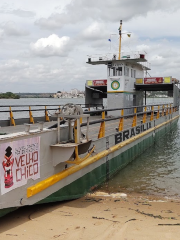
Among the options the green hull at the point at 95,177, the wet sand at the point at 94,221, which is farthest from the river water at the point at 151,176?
the wet sand at the point at 94,221

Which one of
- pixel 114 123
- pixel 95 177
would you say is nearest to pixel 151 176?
pixel 95 177

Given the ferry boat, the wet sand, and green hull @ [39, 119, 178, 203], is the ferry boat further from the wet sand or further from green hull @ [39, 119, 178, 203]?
the wet sand

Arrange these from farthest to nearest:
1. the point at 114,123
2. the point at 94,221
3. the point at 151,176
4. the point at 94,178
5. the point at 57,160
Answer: the point at 114,123 → the point at 151,176 → the point at 94,178 → the point at 57,160 → the point at 94,221

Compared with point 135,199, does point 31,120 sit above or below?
above

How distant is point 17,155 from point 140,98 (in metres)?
23.3

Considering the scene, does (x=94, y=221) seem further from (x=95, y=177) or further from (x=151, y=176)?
(x=151, y=176)

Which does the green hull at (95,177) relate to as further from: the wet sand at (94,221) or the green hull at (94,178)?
the wet sand at (94,221)

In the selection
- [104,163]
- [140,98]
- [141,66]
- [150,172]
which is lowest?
[150,172]

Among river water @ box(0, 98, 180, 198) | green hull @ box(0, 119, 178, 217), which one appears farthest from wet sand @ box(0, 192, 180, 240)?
river water @ box(0, 98, 180, 198)

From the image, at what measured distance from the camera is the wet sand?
4.08 metres

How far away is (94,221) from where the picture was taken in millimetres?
4707

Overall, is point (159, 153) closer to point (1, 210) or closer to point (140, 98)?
point (1, 210)

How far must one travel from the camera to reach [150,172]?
9.73 m

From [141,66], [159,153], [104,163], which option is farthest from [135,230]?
[141,66]
